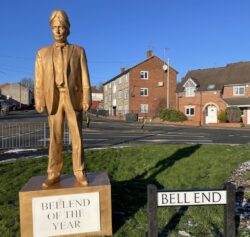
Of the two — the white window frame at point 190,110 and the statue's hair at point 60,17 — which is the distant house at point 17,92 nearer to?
the white window frame at point 190,110

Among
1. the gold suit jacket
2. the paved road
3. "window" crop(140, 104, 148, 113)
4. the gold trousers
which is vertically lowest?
the paved road

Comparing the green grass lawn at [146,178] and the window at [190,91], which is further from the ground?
the window at [190,91]

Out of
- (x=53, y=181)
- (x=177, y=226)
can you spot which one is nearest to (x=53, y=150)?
(x=53, y=181)

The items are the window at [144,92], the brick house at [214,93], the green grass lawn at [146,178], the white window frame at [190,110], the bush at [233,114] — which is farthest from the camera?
the window at [144,92]

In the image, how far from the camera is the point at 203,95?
141ft

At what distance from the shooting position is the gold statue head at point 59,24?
4578mm

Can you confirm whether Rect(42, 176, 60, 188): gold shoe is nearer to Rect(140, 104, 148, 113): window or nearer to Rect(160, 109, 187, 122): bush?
Rect(160, 109, 187, 122): bush

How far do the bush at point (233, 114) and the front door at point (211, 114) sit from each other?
4317 mm

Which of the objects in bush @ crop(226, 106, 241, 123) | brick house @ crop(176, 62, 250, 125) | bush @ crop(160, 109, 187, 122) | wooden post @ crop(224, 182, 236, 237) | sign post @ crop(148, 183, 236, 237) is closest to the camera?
sign post @ crop(148, 183, 236, 237)

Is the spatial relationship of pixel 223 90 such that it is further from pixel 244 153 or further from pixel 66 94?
pixel 66 94

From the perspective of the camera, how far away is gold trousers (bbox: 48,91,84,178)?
4.73 metres

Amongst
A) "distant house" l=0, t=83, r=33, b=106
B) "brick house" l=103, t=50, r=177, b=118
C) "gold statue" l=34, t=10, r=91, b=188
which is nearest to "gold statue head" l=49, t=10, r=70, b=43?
"gold statue" l=34, t=10, r=91, b=188

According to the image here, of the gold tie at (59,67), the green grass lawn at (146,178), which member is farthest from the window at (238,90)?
the gold tie at (59,67)

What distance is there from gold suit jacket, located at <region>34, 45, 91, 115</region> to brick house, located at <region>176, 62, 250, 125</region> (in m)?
33.5
